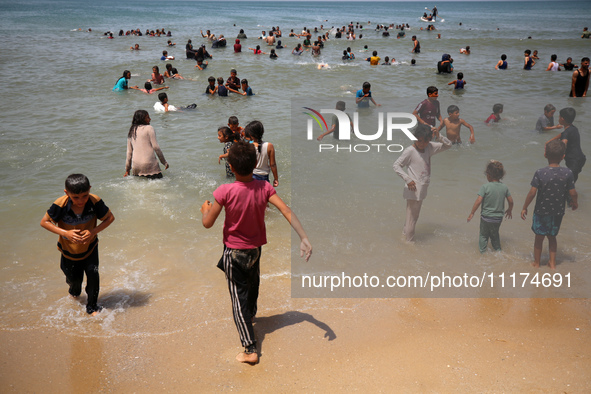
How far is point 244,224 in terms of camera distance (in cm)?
351

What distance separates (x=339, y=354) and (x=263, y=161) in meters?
3.26

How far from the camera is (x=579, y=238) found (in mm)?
6500

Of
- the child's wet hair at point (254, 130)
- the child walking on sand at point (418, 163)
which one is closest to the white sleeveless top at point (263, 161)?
the child's wet hair at point (254, 130)

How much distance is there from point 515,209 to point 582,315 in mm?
3399

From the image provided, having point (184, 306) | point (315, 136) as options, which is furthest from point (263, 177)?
point (315, 136)

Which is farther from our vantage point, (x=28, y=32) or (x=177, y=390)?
(x=28, y=32)

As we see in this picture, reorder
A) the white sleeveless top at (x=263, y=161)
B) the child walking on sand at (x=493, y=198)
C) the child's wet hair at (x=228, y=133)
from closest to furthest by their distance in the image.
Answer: the child walking on sand at (x=493, y=198), the white sleeveless top at (x=263, y=161), the child's wet hair at (x=228, y=133)

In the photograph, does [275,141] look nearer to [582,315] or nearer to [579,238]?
[579,238]

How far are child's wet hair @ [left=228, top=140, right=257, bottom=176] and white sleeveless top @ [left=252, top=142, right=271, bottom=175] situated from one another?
273 centimetres

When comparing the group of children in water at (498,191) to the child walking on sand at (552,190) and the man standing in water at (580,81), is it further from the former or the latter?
the man standing in water at (580,81)

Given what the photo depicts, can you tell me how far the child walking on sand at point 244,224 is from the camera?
3.46 m

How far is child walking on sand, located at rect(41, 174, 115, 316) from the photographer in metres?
3.95

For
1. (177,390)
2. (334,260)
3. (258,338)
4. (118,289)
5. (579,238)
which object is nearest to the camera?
(177,390)

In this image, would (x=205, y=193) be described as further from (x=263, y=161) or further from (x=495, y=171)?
(x=495, y=171)
